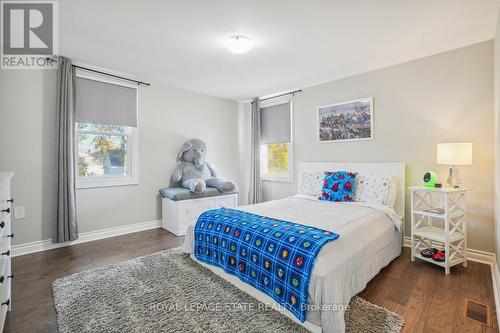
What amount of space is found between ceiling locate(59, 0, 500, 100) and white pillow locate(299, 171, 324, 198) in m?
1.47

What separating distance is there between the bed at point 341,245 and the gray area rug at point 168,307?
0.36 ft

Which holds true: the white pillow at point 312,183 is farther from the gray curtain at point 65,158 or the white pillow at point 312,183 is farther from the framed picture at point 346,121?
the gray curtain at point 65,158

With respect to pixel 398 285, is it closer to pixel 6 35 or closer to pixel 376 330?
pixel 376 330

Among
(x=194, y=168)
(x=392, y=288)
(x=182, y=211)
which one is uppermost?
(x=194, y=168)

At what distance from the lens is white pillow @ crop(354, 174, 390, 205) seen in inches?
113

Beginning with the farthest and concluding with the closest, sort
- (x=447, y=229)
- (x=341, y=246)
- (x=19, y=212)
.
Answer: (x=19, y=212), (x=447, y=229), (x=341, y=246)

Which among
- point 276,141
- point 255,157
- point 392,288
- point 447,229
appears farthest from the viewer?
point 255,157

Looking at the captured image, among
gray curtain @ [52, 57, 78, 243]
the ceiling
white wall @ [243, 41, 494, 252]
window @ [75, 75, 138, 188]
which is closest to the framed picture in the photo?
white wall @ [243, 41, 494, 252]

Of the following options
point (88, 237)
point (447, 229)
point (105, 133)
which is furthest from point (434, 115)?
point (88, 237)

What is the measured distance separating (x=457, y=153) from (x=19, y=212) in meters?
4.66

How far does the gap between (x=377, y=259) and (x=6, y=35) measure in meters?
4.16

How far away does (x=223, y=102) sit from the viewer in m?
4.80

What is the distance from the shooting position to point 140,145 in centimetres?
369

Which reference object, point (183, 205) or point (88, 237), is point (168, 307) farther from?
point (88, 237)
